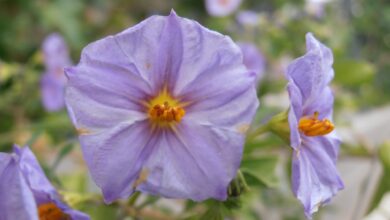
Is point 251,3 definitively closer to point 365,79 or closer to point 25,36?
point 25,36

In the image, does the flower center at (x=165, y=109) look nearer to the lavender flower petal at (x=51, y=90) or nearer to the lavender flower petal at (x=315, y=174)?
the lavender flower petal at (x=315, y=174)

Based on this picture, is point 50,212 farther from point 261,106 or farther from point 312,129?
point 261,106

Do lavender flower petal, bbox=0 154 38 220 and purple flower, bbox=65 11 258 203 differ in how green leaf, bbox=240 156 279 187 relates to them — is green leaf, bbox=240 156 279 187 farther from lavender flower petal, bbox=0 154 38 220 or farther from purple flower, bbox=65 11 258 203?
lavender flower petal, bbox=0 154 38 220

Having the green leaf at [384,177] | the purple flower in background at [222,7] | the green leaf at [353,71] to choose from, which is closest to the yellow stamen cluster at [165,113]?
the green leaf at [384,177]

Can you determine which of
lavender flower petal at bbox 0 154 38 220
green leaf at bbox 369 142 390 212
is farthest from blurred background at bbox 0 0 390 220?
lavender flower petal at bbox 0 154 38 220

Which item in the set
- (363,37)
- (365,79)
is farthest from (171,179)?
(363,37)

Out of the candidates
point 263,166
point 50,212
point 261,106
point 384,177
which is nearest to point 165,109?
point 50,212
